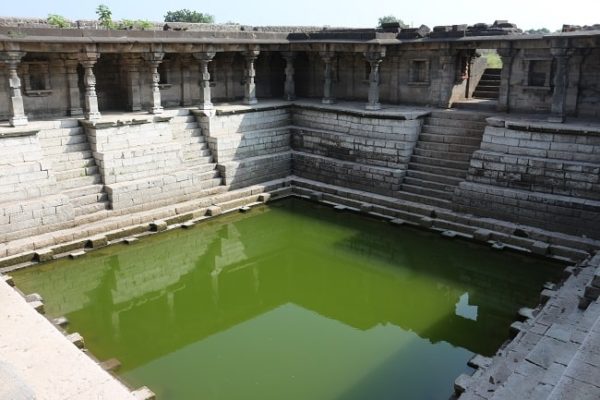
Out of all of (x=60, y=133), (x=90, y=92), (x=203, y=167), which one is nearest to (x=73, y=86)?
(x=90, y=92)

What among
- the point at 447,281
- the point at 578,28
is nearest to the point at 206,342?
the point at 447,281

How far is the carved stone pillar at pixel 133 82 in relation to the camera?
14.2 m

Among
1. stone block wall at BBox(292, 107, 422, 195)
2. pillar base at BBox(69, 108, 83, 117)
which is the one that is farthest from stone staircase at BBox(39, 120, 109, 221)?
stone block wall at BBox(292, 107, 422, 195)

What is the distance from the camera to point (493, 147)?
40.3ft

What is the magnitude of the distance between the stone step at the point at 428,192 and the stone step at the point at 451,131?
1.66m

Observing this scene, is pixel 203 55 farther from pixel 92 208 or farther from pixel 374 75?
pixel 92 208

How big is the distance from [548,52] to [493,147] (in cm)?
309

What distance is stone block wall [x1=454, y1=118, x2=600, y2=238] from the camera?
35.6 ft

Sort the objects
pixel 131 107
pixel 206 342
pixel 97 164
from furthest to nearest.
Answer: pixel 131 107
pixel 97 164
pixel 206 342

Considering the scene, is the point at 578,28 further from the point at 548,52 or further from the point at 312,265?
the point at 312,265

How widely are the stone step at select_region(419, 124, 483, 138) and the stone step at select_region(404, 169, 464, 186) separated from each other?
4.06 feet

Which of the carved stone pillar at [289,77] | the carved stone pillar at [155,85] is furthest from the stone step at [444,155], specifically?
the carved stone pillar at [155,85]

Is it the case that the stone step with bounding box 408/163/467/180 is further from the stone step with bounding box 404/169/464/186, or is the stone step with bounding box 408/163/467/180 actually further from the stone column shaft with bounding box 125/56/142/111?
the stone column shaft with bounding box 125/56/142/111

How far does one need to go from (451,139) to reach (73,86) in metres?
8.97
